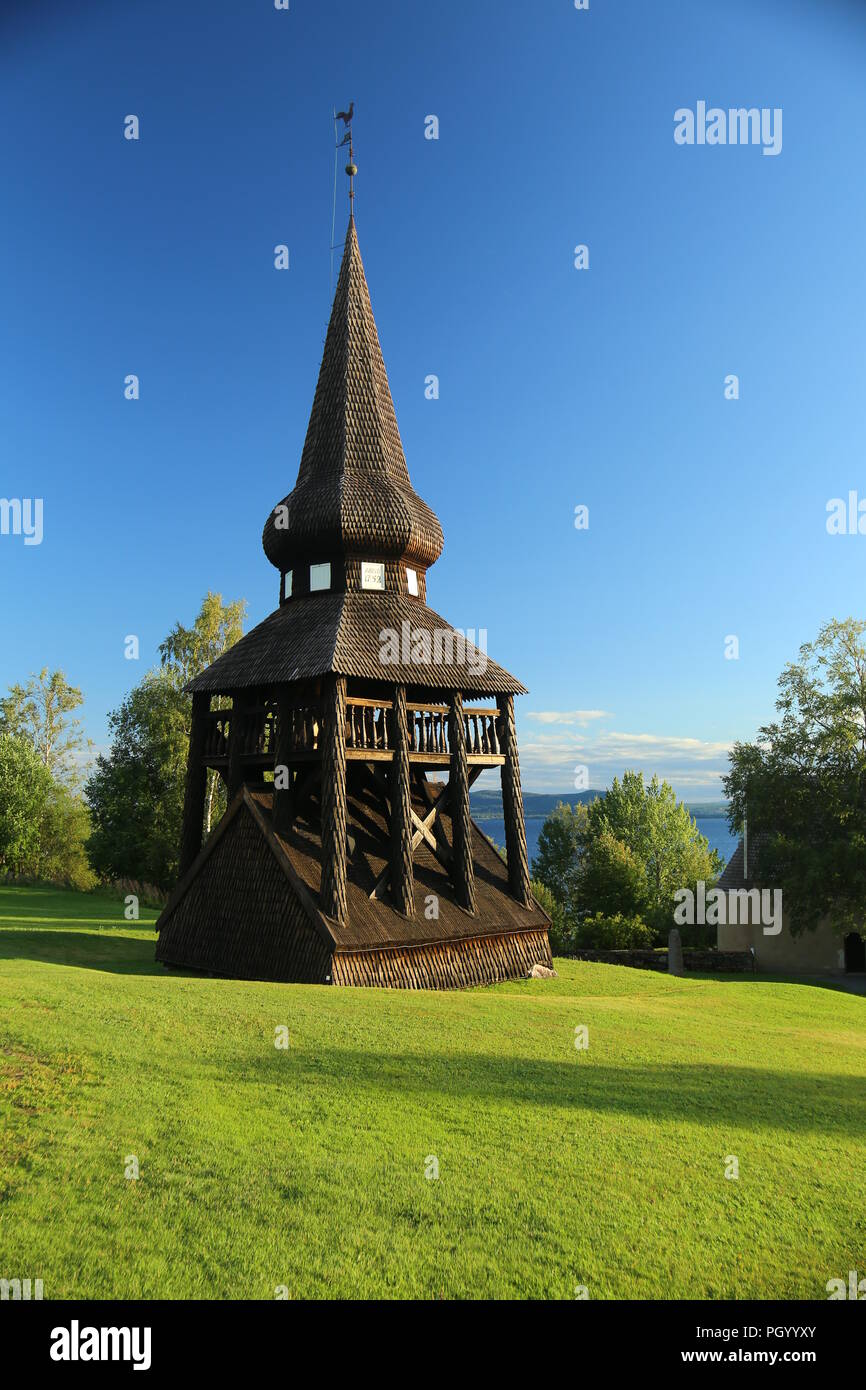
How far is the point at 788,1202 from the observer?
776 cm

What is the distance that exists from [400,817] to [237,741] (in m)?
5.09

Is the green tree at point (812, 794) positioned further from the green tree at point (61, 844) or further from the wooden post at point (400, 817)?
the green tree at point (61, 844)

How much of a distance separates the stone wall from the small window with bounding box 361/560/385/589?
66.8ft

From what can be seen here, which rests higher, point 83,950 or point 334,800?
point 334,800

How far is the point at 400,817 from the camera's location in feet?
69.8

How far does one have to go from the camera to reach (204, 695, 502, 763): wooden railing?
21344 mm

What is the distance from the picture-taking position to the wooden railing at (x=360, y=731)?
70.0 ft

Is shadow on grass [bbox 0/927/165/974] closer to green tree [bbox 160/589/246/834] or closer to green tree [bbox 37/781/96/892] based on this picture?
green tree [bbox 160/589/246/834]

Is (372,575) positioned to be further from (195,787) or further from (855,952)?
(855,952)

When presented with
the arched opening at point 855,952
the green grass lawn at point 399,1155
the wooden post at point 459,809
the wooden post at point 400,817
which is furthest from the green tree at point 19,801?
the arched opening at point 855,952

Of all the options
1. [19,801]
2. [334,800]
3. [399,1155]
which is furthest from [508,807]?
[19,801]

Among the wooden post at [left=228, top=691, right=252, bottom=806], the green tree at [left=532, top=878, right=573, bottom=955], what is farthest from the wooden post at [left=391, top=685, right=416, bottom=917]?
the green tree at [left=532, top=878, right=573, bottom=955]
